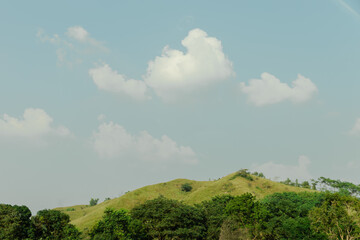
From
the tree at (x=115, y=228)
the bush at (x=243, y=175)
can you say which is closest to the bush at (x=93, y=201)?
the bush at (x=243, y=175)

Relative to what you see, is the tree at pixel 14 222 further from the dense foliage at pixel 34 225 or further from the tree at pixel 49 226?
Answer: the tree at pixel 49 226

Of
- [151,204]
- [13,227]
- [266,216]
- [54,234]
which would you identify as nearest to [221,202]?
[266,216]

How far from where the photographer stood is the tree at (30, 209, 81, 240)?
4603 centimetres

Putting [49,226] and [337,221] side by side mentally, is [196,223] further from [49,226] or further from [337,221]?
[49,226]

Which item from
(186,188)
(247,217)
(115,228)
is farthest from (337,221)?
(186,188)

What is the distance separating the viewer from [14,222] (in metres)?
45.4

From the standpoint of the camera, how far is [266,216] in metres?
56.3

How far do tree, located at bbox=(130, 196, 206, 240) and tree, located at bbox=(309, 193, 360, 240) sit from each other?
18040 mm

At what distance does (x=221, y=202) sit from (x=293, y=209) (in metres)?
14.2

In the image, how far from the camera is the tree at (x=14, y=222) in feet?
143

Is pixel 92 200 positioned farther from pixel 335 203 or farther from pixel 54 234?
pixel 335 203

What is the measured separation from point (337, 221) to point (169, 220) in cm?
2576

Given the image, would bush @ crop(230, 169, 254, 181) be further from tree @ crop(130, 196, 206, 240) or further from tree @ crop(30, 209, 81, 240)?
tree @ crop(30, 209, 81, 240)

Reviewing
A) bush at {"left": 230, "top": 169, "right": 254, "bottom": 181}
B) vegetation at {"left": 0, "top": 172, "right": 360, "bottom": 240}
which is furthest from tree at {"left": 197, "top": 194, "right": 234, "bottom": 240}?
bush at {"left": 230, "top": 169, "right": 254, "bottom": 181}
